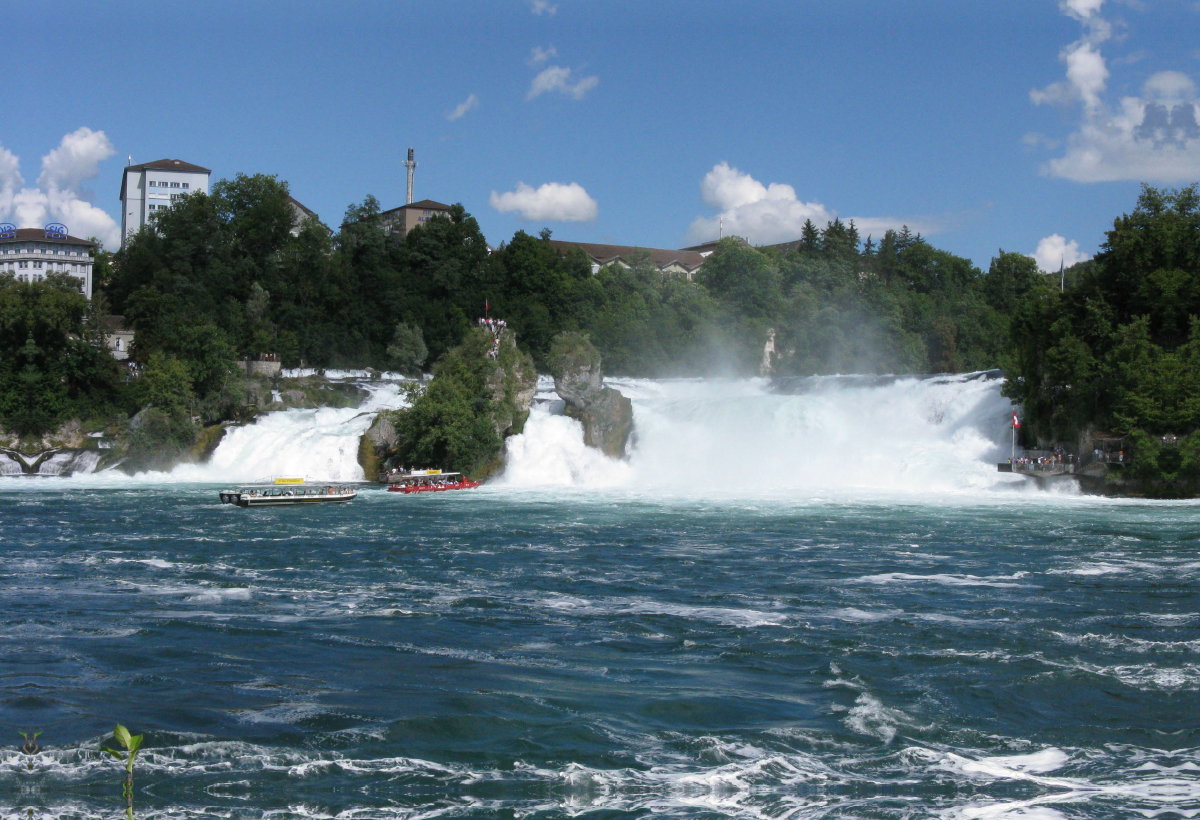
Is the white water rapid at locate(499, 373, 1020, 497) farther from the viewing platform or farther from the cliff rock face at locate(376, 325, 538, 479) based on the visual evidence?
the viewing platform

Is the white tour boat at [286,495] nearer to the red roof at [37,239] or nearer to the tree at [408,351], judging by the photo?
the tree at [408,351]

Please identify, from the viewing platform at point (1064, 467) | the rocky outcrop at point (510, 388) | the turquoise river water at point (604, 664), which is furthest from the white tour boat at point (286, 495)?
the viewing platform at point (1064, 467)

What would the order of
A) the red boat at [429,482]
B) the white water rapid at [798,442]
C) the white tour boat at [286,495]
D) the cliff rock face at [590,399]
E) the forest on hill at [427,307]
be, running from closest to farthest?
the white tour boat at [286,495]
the red boat at [429,482]
the white water rapid at [798,442]
the cliff rock face at [590,399]
the forest on hill at [427,307]

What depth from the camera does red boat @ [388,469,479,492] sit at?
4066 centimetres

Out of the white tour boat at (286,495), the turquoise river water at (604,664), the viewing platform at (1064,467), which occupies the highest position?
the viewing platform at (1064,467)

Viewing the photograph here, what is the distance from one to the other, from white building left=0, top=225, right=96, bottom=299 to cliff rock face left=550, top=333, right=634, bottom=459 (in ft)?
179

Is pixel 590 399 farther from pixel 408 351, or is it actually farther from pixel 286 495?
pixel 408 351

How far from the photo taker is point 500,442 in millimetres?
45375

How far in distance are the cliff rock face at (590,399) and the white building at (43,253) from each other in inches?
2145

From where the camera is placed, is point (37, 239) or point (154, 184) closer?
point (37, 239)

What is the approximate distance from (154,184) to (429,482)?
249 feet

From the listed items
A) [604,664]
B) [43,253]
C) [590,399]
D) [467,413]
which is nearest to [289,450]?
[467,413]

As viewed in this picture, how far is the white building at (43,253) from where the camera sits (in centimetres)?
8606

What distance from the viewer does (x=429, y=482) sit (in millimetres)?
41188
